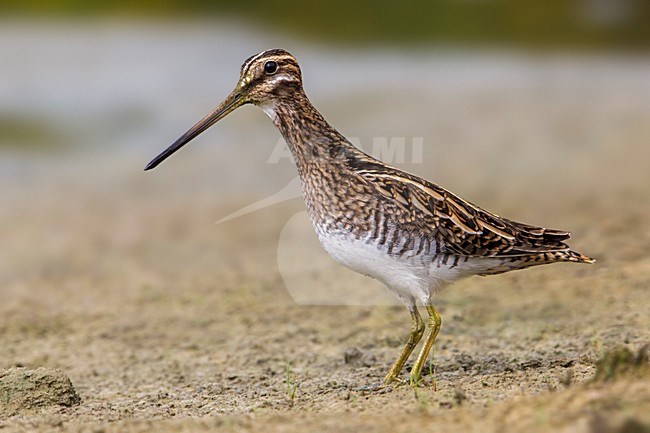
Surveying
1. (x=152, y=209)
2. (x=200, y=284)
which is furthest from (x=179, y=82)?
(x=200, y=284)

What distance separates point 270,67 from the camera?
6.97m

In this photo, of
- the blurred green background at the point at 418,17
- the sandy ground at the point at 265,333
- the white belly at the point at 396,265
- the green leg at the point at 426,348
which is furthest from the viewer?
the blurred green background at the point at 418,17

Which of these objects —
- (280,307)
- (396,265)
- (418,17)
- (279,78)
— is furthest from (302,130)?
(418,17)

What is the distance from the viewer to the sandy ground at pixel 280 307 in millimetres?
5926

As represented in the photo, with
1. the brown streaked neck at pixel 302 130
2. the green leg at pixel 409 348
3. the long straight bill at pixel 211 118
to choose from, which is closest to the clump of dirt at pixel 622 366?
the green leg at pixel 409 348

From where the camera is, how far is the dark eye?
695 cm

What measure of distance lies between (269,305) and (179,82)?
1017 centimetres

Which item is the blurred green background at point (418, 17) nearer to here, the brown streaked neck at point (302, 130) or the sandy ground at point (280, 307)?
the sandy ground at point (280, 307)

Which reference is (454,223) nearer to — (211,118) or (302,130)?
(302,130)

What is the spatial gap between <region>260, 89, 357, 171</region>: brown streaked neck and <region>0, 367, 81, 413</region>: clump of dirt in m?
2.13

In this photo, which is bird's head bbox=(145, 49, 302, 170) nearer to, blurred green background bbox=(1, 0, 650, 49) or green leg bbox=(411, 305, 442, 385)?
green leg bbox=(411, 305, 442, 385)

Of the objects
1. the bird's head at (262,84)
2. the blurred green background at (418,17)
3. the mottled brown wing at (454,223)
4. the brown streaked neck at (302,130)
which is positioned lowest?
the mottled brown wing at (454,223)

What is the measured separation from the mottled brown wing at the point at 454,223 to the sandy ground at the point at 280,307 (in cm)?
82

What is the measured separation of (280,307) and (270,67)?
3180 mm
